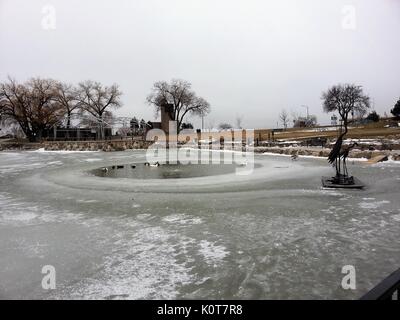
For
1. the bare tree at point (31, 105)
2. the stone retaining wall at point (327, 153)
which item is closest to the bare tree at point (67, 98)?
the bare tree at point (31, 105)

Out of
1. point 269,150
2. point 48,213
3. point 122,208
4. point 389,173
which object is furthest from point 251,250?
point 269,150

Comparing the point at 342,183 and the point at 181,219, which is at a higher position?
the point at 342,183

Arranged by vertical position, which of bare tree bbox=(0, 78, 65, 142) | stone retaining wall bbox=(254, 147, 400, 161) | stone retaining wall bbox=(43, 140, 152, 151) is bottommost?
stone retaining wall bbox=(254, 147, 400, 161)

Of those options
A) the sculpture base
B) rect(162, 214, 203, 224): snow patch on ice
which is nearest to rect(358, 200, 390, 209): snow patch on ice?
the sculpture base

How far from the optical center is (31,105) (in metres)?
60.8

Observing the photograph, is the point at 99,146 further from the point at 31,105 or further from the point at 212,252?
the point at 212,252

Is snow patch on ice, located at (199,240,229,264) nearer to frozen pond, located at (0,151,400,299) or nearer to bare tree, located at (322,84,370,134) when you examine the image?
frozen pond, located at (0,151,400,299)

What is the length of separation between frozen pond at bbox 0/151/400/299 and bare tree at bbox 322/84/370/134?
58.3 m

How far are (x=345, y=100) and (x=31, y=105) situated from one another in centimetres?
5882

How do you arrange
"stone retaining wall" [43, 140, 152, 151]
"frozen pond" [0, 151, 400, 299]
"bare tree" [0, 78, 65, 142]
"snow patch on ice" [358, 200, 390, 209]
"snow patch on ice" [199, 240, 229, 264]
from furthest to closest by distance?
"bare tree" [0, 78, 65, 142] < "stone retaining wall" [43, 140, 152, 151] < "snow patch on ice" [358, 200, 390, 209] < "snow patch on ice" [199, 240, 229, 264] < "frozen pond" [0, 151, 400, 299]

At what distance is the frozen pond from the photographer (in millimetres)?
4391

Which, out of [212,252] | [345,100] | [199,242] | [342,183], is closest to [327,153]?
[342,183]

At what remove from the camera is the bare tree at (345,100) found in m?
64.4
